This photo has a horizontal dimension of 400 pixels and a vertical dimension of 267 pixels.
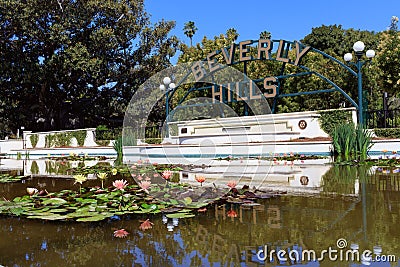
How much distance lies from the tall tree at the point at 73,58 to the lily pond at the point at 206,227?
18.5 m

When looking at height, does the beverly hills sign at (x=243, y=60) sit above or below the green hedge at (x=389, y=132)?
above

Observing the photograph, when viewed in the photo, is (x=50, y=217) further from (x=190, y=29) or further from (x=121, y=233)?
(x=190, y=29)

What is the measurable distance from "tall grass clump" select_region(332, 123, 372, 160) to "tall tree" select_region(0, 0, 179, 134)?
1535cm

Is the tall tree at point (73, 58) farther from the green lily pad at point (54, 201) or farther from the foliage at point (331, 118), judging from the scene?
the green lily pad at point (54, 201)

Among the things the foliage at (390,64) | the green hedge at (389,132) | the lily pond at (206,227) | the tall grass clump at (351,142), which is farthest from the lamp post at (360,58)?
the lily pond at (206,227)

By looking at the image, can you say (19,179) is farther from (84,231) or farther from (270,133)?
(270,133)

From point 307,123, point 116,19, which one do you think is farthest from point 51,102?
point 307,123

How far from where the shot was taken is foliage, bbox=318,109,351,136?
12641mm

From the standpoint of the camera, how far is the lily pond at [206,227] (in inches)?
83.9

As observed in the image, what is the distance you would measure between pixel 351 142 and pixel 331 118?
3.93 m

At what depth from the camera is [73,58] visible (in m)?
20.7

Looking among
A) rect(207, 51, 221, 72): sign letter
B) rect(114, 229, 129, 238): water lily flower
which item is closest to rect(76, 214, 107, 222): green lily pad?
rect(114, 229, 129, 238): water lily flower

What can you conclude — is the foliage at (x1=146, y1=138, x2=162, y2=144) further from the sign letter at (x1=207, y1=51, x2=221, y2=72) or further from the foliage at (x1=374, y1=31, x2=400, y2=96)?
the foliage at (x1=374, y1=31, x2=400, y2=96)

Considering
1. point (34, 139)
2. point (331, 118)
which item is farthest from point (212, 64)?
point (34, 139)
